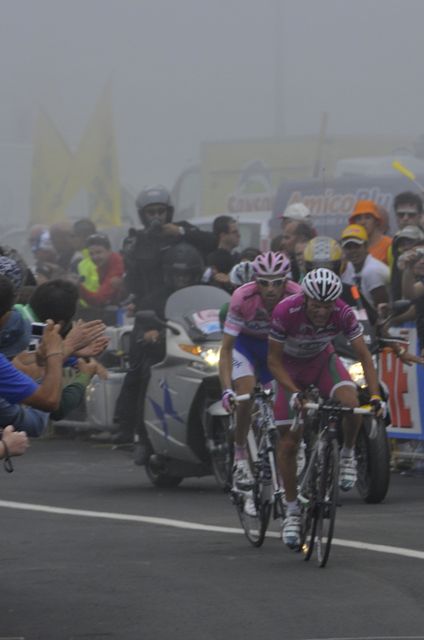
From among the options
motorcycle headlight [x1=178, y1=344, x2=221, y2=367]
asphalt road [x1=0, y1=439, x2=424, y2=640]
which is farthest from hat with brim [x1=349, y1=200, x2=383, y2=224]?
asphalt road [x1=0, y1=439, x2=424, y2=640]

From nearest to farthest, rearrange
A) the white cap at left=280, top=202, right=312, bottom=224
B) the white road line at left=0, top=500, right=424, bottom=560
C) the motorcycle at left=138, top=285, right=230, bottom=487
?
the white road line at left=0, top=500, right=424, bottom=560
the motorcycle at left=138, top=285, right=230, bottom=487
the white cap at left=280, top=202, right=312, bottom=224

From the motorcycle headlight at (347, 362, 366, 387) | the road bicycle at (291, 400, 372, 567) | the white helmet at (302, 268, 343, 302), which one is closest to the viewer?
the road bicycle at (291, 400, 372, 567)

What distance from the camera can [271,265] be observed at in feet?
34.2

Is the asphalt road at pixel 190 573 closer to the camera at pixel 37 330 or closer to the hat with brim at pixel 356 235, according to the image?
the camera at pixel 37 330

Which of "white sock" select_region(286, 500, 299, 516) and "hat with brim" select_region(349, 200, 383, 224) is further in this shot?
"hat with brim" select_region(349, 200, 383, 224)

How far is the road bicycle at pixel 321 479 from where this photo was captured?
9.09 m

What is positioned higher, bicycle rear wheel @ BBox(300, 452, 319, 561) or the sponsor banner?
the sponsor banner

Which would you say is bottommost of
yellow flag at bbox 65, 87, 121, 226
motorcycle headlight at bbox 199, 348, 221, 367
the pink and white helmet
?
motorcycle headlight at bbox 199, 348, 221, 367

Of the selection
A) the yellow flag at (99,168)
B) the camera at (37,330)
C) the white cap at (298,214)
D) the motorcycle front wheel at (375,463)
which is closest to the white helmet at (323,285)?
the camera at (37,330)

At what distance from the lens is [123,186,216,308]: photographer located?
1584 cm

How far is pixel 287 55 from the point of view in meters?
29.4

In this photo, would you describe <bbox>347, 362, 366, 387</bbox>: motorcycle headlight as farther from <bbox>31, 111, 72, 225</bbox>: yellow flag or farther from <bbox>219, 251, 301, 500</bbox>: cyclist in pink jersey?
<bbox>31, 111, 72, 225</bbox>: yellow flag

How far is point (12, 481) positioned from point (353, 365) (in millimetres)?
2991

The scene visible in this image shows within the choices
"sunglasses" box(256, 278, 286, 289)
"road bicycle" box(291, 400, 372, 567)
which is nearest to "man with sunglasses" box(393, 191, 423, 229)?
"sunglasses" box(256, 278, 286, 289)
